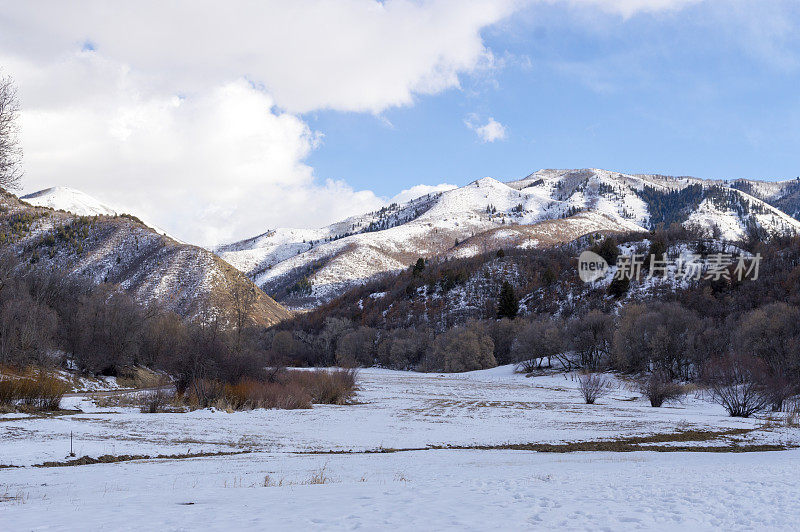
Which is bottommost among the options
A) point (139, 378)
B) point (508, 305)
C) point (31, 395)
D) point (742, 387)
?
point (139, 378)

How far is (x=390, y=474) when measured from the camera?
12.7 meters

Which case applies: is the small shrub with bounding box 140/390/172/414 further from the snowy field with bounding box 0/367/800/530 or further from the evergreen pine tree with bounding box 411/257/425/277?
the evergreen pine tree with bounding box 411/257/425/277

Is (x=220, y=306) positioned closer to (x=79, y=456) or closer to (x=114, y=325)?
(x=114, y=325)

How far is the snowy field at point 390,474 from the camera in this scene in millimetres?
7309

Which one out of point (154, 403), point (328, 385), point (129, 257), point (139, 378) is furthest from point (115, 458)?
point (129, 257)

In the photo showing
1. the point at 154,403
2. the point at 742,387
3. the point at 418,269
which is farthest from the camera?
the point at 418,269

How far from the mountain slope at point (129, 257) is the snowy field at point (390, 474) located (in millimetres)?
88497

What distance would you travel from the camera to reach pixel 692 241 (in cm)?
10912

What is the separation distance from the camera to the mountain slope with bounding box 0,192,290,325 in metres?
113

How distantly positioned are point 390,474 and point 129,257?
129661mm

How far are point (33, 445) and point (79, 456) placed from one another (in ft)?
5.45

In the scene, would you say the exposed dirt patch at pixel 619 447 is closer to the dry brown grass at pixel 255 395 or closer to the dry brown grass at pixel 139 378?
the dry brown grass at pixel 255 395

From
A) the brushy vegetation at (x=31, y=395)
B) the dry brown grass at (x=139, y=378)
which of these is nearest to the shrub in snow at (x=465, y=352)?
the dry brown grass at (x=139, y=378)

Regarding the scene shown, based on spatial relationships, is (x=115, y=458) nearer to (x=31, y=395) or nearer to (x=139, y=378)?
(x=31, y=395)
